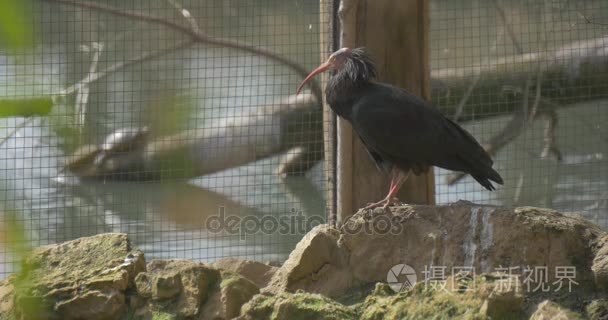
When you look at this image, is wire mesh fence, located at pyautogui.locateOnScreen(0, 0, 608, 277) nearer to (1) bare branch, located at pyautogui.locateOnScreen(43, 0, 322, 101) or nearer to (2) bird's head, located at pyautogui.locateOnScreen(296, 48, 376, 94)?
(1) bare branch, located at pyautogui.locateOnScreen(43, 0, 322, 101)

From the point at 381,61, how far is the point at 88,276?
8.00ft

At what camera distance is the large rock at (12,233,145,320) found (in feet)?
11.0

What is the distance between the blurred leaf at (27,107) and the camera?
0.60m

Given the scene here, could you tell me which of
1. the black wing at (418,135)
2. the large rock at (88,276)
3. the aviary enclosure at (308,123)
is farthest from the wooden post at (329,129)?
the large rock at (88,276)

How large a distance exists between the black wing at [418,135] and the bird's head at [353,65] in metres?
0.22

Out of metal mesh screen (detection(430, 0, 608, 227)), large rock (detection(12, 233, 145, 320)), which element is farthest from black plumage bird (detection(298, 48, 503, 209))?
metal mesh screen (detection(430, 0, 608, 227))

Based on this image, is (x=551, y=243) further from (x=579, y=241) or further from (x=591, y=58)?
(x=591, y=58)

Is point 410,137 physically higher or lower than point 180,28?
lower

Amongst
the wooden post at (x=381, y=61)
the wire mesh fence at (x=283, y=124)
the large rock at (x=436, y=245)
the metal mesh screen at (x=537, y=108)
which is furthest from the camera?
the metal mesh screen at (x=537, y=108)

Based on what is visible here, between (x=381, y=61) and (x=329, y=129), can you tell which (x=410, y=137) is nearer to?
(x=381, y=61)

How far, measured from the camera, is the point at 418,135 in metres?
4.55

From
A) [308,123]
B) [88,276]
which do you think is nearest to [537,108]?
[308,123]

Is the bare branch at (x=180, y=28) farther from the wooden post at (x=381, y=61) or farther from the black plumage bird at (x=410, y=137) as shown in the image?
the black plumage bird at (x=410, y=137)

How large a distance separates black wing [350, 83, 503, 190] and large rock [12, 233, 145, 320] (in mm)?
1504
